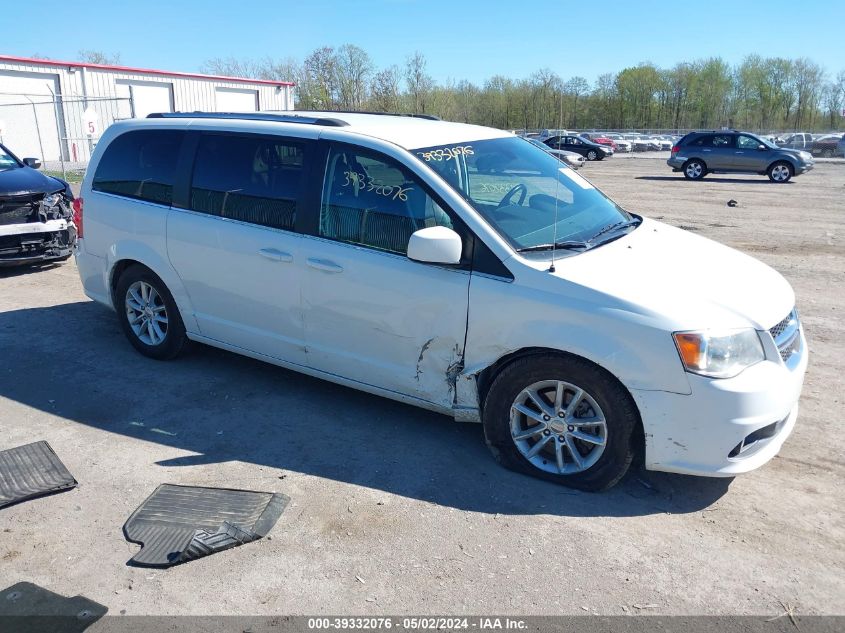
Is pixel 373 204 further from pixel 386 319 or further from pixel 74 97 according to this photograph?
pixel 74 97

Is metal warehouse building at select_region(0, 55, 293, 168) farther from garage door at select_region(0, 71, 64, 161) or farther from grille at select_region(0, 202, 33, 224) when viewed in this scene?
grille at select_region(0, 202, 33, 224)

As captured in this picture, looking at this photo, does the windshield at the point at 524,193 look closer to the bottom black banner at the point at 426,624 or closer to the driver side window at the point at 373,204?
the driver side window at the point at 373,204

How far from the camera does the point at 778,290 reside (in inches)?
166

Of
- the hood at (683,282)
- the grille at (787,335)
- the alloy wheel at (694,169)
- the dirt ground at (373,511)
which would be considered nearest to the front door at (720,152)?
the alloy wheel at (694,169)

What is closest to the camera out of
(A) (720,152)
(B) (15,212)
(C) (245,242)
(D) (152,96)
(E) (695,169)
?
(C) (245,242)

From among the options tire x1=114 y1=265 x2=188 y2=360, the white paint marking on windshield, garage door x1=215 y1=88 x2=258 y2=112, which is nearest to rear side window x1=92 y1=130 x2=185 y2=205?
tire x1=114 y1=265 x2=188 y2=360

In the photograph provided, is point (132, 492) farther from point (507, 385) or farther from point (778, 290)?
point (778, 290)

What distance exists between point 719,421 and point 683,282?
0.80 m

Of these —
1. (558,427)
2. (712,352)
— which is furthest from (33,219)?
(712,352)

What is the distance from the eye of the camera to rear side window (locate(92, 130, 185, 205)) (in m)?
5.55

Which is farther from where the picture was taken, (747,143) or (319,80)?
(319,80)

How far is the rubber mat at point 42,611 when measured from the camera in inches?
117

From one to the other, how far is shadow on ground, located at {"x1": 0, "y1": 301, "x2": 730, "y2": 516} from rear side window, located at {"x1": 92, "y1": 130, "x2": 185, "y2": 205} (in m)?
1.32

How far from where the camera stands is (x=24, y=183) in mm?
8938
